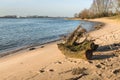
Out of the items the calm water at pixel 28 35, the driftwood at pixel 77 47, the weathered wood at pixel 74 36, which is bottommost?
the calm water at pixel 28 35

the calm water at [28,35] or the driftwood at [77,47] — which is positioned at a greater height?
the driftwood at [77,47]

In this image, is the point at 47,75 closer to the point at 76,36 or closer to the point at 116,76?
the point at 116,76

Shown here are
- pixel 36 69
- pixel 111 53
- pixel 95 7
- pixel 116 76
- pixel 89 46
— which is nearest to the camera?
pixel 116 76

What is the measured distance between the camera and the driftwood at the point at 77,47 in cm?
1168

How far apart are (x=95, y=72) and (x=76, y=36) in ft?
13.5

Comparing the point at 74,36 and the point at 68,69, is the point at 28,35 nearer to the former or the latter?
the point at 74,36

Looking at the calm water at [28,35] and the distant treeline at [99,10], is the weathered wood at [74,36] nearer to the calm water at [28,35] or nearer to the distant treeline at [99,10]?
the calm water at [28,35]

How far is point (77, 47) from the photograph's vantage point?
12609mm

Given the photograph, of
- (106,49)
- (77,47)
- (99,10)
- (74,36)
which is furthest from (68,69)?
(99,10)

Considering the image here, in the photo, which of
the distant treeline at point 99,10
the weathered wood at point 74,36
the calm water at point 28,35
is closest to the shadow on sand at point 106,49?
the weathered wood at point 74,36

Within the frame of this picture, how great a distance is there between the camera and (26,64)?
1166 cm

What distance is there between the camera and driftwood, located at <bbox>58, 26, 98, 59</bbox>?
1168 cm

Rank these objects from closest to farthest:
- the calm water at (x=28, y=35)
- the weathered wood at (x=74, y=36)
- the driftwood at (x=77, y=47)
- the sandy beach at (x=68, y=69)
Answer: the sandy beach at (x=68, y=69) → the driftwood at (x=77, y=47) → the weathered wood at (x=74, y=36) → the calm water at (x=28, y=35)

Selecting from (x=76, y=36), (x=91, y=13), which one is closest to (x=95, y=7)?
(x=91, y=13)
